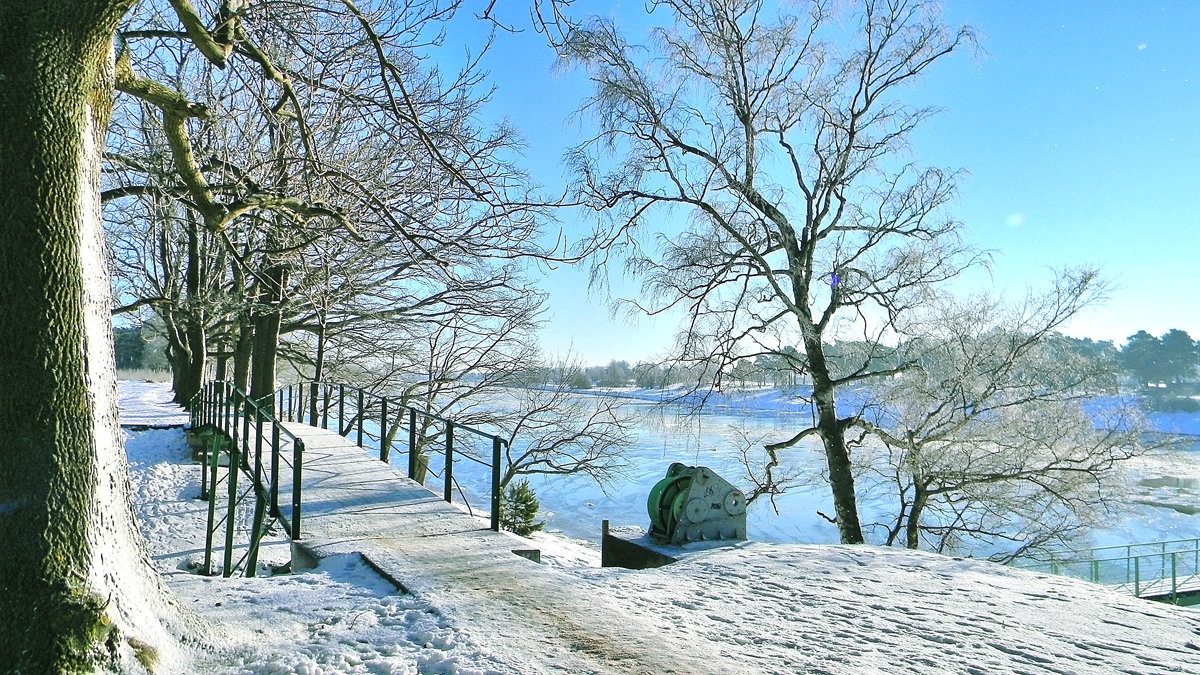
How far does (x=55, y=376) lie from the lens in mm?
2953

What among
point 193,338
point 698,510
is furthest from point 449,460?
point 193,338

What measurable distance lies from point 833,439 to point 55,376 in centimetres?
1355

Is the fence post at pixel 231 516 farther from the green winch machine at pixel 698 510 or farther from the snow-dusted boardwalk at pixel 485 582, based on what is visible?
the green winch machine at pixel 698 510

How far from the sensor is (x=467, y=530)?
6.73 metres

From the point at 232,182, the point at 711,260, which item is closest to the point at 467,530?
the point at 232,182

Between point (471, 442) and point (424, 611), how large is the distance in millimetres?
19392

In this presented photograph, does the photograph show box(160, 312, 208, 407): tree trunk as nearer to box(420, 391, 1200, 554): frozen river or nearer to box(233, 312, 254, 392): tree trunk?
box(233, 312, 254, 392): tree trunk

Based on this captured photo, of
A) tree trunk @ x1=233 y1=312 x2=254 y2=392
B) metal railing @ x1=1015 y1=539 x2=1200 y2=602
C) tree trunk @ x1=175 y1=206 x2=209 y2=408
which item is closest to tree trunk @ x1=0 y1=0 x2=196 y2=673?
tree trunk @ x1=175 y1=206 x2=209 y2=408

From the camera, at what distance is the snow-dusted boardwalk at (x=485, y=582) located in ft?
12.1

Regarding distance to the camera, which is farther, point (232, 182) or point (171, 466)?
point (171, 466)

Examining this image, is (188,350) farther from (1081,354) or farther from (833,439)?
(1081,354)

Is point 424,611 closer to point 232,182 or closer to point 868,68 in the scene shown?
point 232,182

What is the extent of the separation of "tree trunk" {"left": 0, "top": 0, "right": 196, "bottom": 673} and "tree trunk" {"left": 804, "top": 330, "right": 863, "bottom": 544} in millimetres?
13053

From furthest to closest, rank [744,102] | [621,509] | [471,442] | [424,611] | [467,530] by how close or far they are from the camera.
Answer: [621,509] → [471,442] → [744,102] → [467,530] → [424,611]
